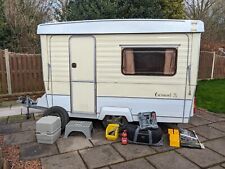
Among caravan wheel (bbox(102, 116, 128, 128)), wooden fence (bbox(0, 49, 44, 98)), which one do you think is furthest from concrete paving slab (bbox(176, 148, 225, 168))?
wooden fence (bbox(0, 49, 44, 98))

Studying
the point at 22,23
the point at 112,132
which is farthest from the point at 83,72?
the point at 22,23

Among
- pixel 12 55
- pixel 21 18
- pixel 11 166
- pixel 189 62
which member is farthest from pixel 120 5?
pixel 11 166

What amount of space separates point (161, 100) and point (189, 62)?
3.28 ft

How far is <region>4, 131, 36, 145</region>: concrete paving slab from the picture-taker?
4750 millimetres

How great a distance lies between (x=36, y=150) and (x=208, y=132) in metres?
3.92

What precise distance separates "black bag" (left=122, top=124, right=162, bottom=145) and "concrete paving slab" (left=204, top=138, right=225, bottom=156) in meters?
1.05

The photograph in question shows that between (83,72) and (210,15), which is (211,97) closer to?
(83,72)

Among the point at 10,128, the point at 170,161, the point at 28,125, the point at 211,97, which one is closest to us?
the point at 170,161

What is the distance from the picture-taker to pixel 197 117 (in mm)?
6441

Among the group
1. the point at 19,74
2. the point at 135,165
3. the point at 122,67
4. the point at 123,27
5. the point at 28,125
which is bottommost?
the point at 135,165

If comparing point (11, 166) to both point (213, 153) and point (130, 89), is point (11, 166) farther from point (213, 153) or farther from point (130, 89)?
point (213, 153)

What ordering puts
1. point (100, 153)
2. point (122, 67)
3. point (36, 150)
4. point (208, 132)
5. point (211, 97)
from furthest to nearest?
1. point (211, 97)
2. point (208, 132)
3. point (122, 67)
4. point (36, 150)
5. point (100, 153)

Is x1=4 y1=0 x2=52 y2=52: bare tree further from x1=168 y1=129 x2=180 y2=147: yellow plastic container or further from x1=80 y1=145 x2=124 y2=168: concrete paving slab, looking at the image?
x1=168 y1=129 x2=180 y2=147: yellow plastic container

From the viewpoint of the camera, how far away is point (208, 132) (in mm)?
5344
